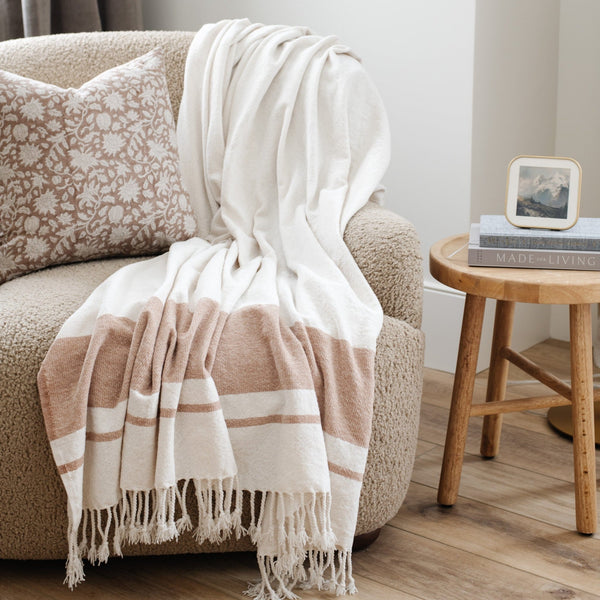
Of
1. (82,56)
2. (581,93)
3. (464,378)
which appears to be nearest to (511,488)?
(464,378)

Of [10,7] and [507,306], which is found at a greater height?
[10,7]

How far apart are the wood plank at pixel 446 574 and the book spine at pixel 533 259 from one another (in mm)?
477

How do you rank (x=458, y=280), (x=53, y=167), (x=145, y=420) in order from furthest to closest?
(x=53, y=167) < (x=458, y=280) < (x=145, y=420)

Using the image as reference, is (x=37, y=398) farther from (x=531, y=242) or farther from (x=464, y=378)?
(x=531, y=242)

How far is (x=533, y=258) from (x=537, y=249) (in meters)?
0.02

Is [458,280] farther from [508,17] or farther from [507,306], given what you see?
[508,17]

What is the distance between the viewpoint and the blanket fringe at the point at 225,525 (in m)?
1.21

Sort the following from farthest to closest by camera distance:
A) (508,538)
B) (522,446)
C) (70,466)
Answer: (522,446) < (508,538) < (70,466)

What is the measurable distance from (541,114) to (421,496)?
110 centimetres

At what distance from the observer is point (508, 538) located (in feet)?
4.70

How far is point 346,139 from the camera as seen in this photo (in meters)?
1.67

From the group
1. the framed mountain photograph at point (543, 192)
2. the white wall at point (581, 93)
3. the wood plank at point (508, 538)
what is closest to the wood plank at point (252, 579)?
the wood plank at point (508, 538)

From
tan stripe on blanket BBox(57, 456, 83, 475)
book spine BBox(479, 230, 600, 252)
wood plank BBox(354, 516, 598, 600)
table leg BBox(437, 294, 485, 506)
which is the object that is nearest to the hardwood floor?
wood plank BBox(354, 516, 598, 600)

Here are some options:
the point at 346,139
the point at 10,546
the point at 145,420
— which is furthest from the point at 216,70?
the point at 10,546
